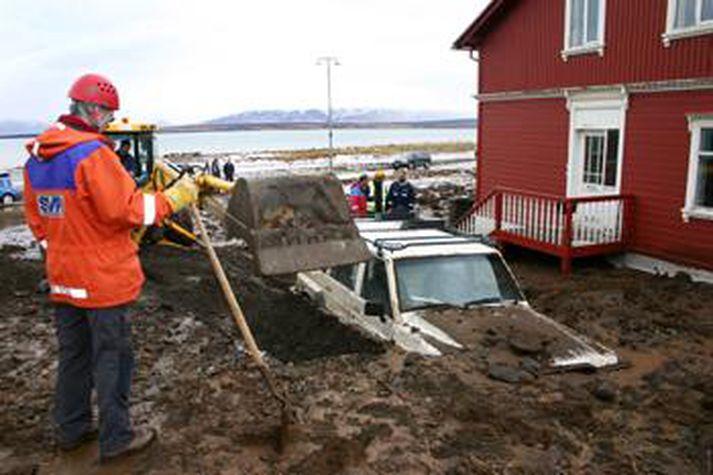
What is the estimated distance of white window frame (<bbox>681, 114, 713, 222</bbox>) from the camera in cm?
1088

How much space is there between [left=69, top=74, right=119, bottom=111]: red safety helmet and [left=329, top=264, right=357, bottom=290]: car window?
3.65 m

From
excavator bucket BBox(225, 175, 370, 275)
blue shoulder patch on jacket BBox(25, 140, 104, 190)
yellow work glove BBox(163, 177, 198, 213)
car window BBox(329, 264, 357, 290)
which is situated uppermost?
blue shoulder patch on jacket BBox(25, 140, 104, 190)

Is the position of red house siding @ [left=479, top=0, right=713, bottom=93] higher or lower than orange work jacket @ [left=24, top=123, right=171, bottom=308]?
higher

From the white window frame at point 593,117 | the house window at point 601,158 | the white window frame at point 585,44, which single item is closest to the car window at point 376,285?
the white window frame at point 593,117

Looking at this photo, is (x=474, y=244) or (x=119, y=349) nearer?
(x=119, y=349)

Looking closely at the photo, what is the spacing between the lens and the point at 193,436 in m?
4.18

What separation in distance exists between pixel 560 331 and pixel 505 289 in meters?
0.82

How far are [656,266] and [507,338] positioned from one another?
7.38 metres

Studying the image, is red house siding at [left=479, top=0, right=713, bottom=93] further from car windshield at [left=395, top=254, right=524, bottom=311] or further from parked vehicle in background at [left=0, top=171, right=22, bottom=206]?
parked vehicle in background at [left=0, top=171, right=22, bottom=206]

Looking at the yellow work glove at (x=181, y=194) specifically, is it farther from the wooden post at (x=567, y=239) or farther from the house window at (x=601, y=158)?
the house window at (x=601, y=158)

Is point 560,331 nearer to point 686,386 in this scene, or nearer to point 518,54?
point 686,386

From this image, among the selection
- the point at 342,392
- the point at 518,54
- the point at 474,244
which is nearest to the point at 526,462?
the point at 342,392

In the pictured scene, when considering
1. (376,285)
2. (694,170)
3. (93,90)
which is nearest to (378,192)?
(694,170)

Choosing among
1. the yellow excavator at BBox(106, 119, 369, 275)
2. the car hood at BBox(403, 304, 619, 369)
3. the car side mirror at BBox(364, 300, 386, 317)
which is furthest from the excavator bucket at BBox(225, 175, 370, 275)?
the car hood at BBox(403, 304, 619, 369)
